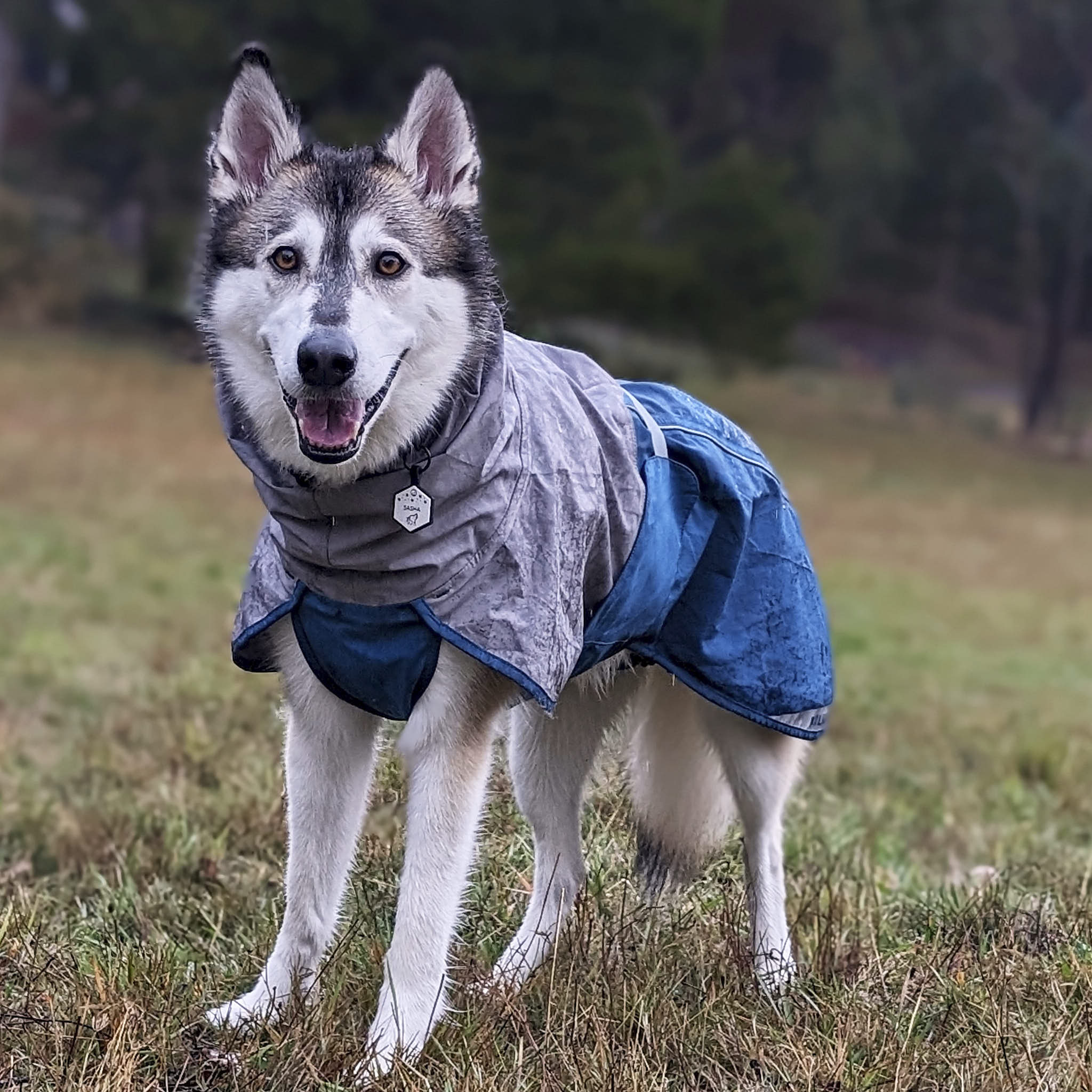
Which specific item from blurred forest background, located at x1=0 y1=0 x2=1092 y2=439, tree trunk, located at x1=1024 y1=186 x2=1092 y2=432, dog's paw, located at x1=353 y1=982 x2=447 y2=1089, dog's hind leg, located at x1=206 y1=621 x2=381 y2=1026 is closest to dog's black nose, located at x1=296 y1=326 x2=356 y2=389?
dog's hind leg, located at x1=206 y1=621 x2=381 y2=1026

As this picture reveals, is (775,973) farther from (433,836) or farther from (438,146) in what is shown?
(438,146)

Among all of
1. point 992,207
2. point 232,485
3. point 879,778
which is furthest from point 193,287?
point 992,207

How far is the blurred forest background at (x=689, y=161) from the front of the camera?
19.8 metres

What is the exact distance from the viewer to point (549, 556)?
3.03 meters

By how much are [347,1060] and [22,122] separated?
86.2ft

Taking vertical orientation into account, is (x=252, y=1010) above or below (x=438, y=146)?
below

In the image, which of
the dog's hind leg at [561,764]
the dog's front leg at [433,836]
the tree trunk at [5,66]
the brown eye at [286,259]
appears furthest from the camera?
the tree trunk at [5,66]

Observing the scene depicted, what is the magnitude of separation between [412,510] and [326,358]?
34 centimetres

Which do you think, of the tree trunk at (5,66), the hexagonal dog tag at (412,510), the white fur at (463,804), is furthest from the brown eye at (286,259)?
the tree trunk at (5,66)

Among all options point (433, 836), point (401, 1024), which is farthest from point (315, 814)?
point (401, 1024)

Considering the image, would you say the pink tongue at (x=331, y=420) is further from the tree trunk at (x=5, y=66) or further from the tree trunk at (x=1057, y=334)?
the tree trunk at (x=1057, y=334)

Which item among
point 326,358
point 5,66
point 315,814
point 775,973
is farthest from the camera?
point 5,66

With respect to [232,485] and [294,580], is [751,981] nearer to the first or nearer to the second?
[294,580]

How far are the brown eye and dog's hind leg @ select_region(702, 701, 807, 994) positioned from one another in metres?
1.51
